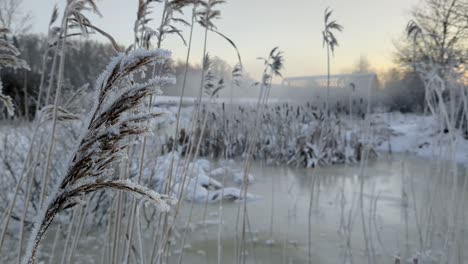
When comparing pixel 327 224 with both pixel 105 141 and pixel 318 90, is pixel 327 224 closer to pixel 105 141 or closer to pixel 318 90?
pixel 105 141

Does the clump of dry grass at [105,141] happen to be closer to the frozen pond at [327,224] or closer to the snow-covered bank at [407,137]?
the frozen pond at [327,224]

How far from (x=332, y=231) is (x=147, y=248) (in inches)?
67.8

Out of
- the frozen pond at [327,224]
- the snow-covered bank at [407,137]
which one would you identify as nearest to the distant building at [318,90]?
the snow-covered bank at [407,137]

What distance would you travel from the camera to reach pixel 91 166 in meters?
0.44

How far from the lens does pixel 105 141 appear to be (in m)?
0.45

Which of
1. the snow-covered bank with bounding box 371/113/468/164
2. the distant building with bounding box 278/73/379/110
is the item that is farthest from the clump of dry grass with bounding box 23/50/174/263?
the distant building with bounding box 278/73/379/110

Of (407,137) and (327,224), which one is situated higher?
(407,137)

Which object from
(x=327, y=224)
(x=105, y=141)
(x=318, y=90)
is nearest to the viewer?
(x=105, y=141)

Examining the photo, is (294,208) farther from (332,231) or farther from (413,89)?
(413,89)

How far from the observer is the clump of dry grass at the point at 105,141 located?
1.44ft

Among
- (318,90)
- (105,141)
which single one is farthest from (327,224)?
(318,90)

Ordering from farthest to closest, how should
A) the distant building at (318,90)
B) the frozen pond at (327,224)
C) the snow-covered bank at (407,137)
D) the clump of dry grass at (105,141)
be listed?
the distant building at (318,90), the snow-covered bank at (407,137), the frozen pond at (327,224), the clump of dry grass at (105,141)

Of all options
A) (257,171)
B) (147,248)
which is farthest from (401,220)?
(257,171)

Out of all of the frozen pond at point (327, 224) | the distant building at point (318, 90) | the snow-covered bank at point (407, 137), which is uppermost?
the distant building at point (318, 90)
